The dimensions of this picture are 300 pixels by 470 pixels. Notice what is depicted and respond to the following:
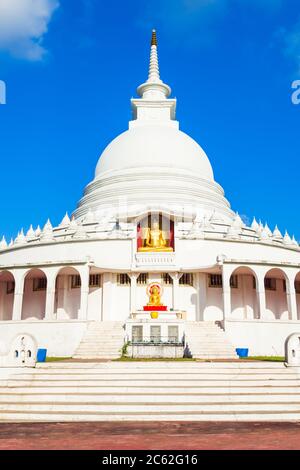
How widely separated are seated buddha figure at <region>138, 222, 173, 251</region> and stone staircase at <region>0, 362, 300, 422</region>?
15.0 metres

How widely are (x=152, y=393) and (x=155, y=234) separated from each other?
18546 millimetres

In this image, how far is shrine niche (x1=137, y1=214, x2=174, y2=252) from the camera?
101 ft

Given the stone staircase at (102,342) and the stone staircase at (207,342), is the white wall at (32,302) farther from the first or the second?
the stone staircase at (207,342)

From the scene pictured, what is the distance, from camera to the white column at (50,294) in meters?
27.8

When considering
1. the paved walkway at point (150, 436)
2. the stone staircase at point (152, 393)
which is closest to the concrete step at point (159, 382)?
the stone staircase at point (152, 393)

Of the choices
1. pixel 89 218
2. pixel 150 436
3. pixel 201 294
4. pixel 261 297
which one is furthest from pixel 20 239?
pixel 150 436

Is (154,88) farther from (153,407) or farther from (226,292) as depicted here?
(153,407)

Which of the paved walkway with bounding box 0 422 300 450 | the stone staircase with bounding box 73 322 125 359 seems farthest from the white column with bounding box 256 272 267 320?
the paved walkway with bounding box 0 422 300 450

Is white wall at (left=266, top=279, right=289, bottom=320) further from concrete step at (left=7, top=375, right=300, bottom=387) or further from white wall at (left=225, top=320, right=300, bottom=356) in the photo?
concrete step at (left=7, top=375, right=300, bottom=387)

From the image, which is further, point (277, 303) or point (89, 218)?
point (89, 218)

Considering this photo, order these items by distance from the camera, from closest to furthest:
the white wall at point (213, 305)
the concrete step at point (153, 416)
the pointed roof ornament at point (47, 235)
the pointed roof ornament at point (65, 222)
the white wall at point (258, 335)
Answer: the concrete step at point (153, 416) → the white wall at point (258, 335) → the white wall at point (213, 305) → the pointed roof ornament at point (47, 235) → the pointed roof ornament at point (65, 222)

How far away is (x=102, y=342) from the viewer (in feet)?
82.4
